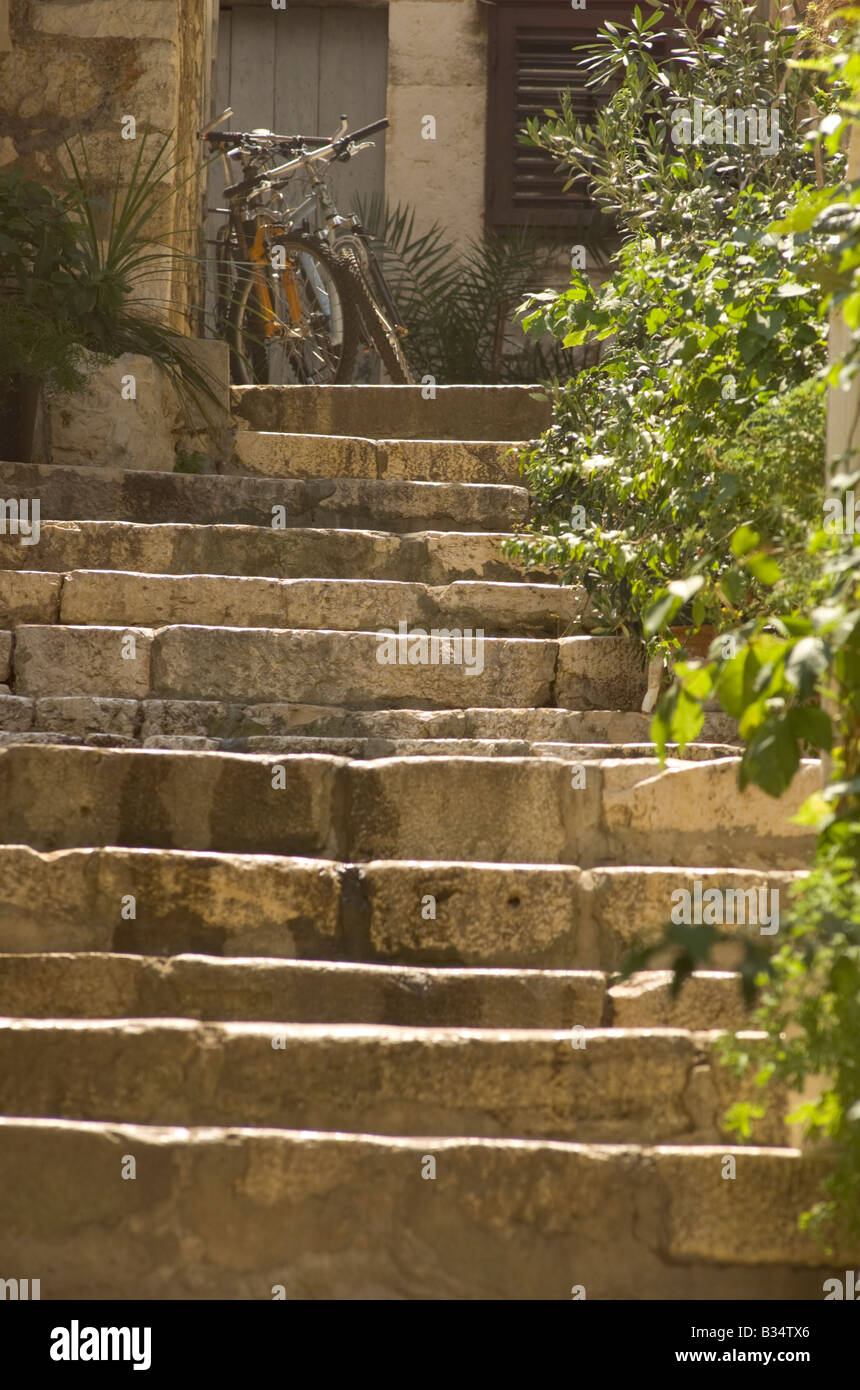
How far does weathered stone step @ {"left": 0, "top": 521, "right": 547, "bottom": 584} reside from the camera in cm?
379

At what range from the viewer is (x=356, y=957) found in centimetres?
245

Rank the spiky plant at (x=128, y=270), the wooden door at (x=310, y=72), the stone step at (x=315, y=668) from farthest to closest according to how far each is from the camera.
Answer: the wooden door at (x=310, y=72) → the spiky plant at (x=128, y=270) → the stone step at (x=315, y=668)

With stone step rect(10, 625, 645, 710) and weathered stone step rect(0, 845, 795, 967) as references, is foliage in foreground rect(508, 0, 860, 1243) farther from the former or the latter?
weathered stone step rect(0, 845, 795, 967)

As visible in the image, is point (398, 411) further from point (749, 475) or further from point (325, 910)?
point (325, 910)

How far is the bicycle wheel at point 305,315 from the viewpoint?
5754 millimetres

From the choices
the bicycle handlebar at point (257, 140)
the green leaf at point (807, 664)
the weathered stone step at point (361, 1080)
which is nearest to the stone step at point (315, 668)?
the weathered stone step at point (361, 1080)

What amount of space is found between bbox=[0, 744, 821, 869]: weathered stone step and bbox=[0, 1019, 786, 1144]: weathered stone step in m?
0.56

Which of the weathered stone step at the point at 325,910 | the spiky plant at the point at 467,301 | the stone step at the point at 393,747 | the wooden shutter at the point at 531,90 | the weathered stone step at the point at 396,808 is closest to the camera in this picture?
the weathered stone step at the point at 325,910

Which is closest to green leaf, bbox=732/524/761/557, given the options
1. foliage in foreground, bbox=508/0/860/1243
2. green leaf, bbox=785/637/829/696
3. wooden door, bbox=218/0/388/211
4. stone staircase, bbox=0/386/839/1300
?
foliage in foreground, bbox=508/0/860/1243

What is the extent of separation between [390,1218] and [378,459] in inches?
115

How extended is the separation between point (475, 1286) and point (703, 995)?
60cm

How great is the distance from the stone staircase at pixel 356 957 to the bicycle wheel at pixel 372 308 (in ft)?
7.90

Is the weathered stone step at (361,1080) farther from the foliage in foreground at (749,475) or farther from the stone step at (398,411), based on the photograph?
the stone step at (398,411)
